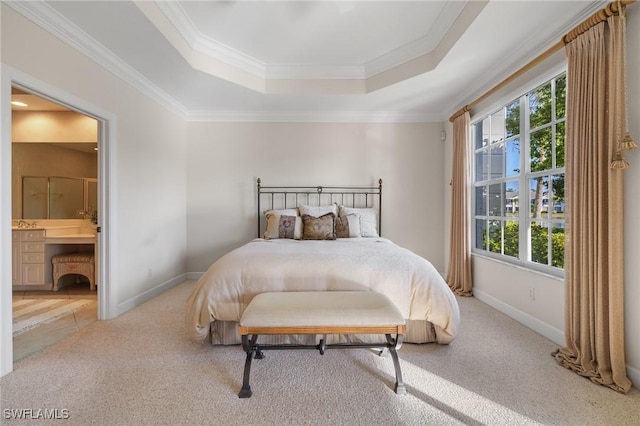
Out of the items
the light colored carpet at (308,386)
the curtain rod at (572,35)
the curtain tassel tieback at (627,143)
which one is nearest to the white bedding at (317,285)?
the light colored carpet at (308,386)

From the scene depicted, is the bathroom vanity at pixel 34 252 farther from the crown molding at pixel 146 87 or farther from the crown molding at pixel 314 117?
the crown molding at pixel 314 117

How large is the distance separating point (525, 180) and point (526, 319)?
135cm

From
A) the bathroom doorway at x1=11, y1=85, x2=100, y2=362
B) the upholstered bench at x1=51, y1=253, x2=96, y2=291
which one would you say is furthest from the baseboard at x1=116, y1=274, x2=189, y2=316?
the upholstered bench at x1=51, y1=253, x2=96, y2=291

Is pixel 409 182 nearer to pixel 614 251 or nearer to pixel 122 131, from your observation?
pixel 614 251

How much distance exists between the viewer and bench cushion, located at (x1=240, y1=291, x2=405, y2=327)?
1565 mm

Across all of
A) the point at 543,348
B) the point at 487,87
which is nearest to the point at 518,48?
the point at 487,87

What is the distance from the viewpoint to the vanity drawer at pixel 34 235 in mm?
3391

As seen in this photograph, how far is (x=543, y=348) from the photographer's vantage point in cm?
209

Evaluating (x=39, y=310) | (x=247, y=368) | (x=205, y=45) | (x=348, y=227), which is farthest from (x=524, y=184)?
(x=39, y=310)

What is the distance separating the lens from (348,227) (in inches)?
136

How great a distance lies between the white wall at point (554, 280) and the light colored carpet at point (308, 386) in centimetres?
26

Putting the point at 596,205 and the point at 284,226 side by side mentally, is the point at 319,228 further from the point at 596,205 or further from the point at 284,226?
the point at 596,205

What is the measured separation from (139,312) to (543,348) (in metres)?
3.76

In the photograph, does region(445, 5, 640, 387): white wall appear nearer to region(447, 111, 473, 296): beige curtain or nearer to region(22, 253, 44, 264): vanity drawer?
region(447, 111, 473, 296): beige curtain
